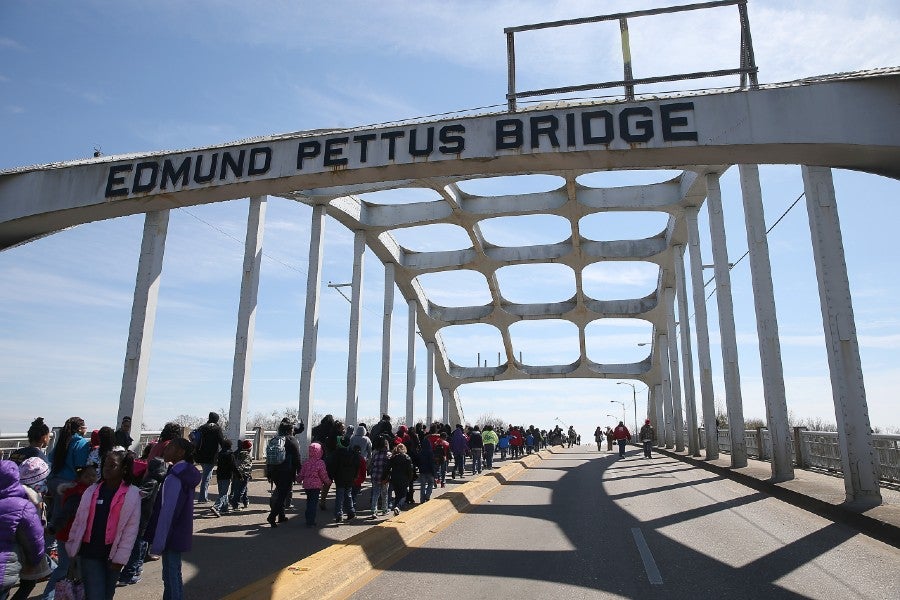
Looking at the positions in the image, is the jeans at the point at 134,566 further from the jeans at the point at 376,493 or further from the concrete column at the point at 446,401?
the concrete column at the point at 446,401

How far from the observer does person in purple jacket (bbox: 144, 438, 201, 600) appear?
4.26 m

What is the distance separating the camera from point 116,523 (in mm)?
3969

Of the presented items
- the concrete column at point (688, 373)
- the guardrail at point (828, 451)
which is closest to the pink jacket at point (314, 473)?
the guardrail at point (828, 451)

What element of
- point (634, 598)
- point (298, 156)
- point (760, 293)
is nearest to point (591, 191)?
point (760, 293)

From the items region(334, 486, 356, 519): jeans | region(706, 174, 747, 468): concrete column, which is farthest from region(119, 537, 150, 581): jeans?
region(706, 174, 747, 468): concrete column

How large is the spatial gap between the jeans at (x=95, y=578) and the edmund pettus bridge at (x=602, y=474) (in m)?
0.97

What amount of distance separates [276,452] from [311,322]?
1058cm

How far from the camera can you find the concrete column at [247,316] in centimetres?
1504

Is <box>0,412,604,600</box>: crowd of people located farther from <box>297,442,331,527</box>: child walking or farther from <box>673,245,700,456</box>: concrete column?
<box>673,245,700,456</box>: concrete column

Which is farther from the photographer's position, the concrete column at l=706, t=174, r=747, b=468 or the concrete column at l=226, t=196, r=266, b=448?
the concrete column at l=706, t=174, r=747, b=468

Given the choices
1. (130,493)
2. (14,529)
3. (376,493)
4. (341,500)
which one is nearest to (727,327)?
(376,493)

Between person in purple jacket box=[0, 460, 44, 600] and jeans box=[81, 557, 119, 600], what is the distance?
0.95ft

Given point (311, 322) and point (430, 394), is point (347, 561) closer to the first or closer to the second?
point (311, 322)

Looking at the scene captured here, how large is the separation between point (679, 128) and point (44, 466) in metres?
8.82
